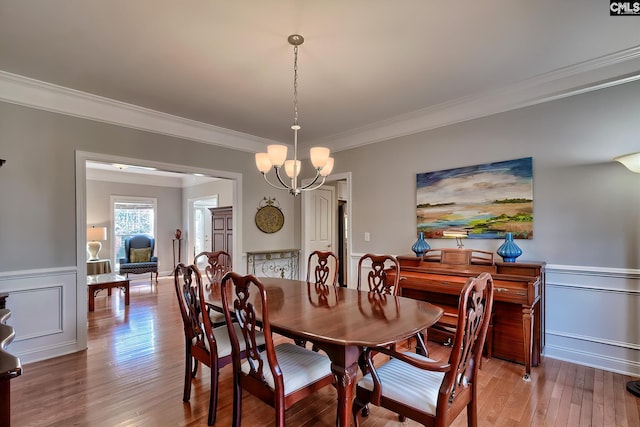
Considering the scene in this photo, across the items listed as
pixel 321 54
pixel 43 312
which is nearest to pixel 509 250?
Result: pixel 321 54

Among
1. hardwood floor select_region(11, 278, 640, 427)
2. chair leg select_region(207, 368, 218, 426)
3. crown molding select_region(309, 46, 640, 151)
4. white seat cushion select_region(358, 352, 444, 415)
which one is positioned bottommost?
hardwood floor select_region(11, 278, 640, 427)

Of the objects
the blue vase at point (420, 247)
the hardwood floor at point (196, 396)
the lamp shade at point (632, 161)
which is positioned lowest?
the hardwood floor at point (196, 396)

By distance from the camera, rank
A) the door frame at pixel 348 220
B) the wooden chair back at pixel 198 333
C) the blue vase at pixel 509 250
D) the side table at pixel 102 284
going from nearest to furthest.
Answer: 1. the wooden chair back at pixel 198 333
2. the blue vase at pixel 509 250
3. the door frame at pixel 348 220
4. the side table at pixel 102 284

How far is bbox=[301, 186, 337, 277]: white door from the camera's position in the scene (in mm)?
5250

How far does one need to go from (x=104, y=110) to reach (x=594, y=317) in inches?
203

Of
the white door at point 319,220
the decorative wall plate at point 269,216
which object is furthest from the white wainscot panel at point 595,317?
the decorative wall plate at point 269,216

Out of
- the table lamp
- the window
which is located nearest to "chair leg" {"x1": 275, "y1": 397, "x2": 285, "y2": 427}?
the table lamp

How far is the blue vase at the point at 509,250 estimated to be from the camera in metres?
2.88

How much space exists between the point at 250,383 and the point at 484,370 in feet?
6.94

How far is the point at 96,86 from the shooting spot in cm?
303

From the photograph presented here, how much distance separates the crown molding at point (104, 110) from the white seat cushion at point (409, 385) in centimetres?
359

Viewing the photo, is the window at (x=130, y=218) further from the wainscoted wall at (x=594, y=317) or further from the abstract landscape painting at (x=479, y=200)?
the wainscoted wall at (x=594, y=317)

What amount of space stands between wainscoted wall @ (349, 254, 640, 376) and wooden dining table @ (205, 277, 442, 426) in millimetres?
1749

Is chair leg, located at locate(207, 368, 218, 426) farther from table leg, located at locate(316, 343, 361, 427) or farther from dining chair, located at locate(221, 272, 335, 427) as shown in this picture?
table leg, located at locate(316, 343, 361, 427)
